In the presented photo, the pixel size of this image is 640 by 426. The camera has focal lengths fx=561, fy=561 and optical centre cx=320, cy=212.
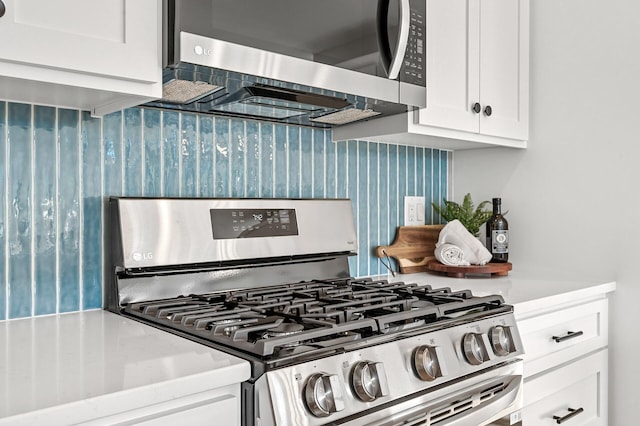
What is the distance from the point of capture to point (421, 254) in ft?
7.07

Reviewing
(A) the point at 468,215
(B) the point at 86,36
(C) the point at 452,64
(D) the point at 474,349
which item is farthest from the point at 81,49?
(A) the point at 468,215

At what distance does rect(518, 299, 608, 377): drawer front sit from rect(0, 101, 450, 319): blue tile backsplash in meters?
0.77

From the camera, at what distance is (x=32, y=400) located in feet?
2.48

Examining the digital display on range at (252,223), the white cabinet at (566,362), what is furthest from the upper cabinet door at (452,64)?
the white cabinet at (566,362)

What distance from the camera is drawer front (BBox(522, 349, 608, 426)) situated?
1619 mm

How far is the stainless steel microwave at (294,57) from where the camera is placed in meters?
1.17

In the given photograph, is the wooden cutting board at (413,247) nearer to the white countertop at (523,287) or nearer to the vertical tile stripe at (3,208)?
the white countertop at (523,287)

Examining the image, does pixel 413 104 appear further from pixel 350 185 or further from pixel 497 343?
pixel 497 343

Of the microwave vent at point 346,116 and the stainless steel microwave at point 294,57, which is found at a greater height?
the stainless steel microwave at point 294,57

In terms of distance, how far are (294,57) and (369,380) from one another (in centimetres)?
75

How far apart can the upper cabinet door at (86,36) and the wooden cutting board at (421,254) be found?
117 cm

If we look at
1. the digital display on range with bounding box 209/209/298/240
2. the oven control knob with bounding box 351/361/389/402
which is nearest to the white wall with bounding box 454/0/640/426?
the digital display on range with bounding box 209/209/298/240

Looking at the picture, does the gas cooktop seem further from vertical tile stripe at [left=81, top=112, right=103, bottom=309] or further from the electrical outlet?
the electrical outlet

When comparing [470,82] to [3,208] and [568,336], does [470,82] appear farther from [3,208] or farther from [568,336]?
[3,208]
